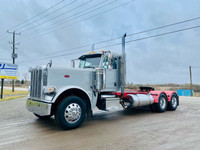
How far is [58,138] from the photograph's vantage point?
15.4 feet

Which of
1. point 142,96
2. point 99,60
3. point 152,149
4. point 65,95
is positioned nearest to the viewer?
point 152,149

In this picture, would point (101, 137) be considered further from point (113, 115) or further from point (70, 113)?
point (113, 115)

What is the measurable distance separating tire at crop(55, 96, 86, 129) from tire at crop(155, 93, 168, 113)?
4.94 meters

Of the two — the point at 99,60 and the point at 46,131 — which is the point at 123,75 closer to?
the point at 99,60

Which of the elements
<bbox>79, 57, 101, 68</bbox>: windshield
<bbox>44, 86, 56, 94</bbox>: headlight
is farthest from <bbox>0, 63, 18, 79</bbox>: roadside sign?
<bbox>44, 86, 56, 94</bbox>: headlight

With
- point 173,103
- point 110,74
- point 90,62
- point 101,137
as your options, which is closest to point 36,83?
point 90,62

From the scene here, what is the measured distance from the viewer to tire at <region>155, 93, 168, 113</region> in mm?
9133

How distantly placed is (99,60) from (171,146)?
399cm

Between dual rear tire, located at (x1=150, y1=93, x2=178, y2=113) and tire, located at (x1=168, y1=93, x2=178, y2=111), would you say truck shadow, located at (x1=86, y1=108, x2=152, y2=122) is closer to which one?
dual rear tire, located at (x1=150, y1=93, x2=178, y2=113)

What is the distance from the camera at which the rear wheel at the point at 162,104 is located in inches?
360

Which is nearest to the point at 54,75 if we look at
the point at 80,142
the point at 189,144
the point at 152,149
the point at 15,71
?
the point at 80,142

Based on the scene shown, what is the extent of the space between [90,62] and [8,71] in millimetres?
14576

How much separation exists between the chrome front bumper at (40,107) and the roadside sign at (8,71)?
13.7 m

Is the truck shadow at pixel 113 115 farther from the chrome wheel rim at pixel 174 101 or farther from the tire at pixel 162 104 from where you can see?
the chrome wheel rim at pixel 174 101
